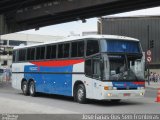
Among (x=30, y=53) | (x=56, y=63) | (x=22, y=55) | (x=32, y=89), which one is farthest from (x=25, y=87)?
(x=56, y=63)

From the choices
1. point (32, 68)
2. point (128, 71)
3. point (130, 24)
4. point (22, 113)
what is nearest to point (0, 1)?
point (32, 68)

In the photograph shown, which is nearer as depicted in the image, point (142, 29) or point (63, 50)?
point (63, 50)

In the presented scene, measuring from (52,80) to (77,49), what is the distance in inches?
133

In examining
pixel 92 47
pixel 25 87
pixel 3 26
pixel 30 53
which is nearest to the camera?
pixel 92 47

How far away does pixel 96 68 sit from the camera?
64.7ft

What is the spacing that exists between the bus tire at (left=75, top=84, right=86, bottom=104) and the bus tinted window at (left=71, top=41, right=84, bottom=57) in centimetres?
147

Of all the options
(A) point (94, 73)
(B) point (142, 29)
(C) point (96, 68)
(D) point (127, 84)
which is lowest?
(D) point (127, 84)

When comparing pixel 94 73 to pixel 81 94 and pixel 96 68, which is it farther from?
pixel 81 94

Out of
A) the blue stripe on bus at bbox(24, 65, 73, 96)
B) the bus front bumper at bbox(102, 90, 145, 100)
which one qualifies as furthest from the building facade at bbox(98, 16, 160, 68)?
the bus front bumper at bbox(102, 90, 145, 100)

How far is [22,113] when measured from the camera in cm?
1502

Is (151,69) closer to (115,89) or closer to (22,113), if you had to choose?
(115,89)

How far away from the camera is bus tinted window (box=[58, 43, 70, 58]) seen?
22328 millimetres

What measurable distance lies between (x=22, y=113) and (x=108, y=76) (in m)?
5.32

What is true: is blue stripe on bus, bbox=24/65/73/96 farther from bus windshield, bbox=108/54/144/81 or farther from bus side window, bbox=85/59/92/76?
bus windshield, bbox=108/54/144/81
